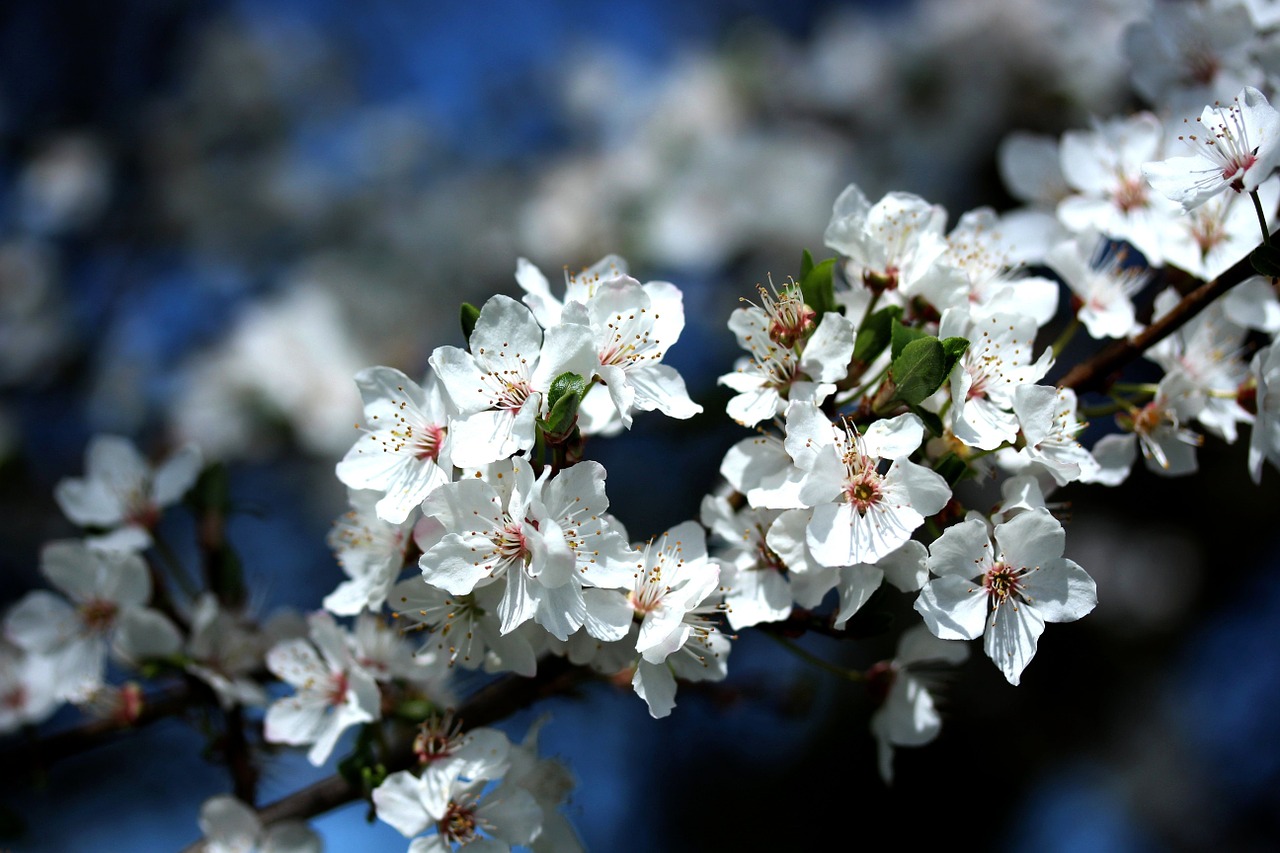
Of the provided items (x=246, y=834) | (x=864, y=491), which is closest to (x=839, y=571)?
(x=864, y=491)

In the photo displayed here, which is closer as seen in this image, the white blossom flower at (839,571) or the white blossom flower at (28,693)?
the white blossom flower at (839,571)

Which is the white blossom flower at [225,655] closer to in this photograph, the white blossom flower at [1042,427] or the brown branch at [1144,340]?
the white blossom flower at [1042,427]

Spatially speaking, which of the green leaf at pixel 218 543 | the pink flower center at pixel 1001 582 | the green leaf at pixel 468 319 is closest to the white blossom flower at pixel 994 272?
the pink flower center at pixel 1001 582

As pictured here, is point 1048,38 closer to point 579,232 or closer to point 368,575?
point 579,232

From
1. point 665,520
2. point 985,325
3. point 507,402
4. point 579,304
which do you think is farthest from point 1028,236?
point 665,520

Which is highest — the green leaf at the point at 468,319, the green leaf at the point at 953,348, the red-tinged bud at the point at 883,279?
the green leaf at the point at 468,319

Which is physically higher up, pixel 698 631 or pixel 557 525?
pixel 557 525

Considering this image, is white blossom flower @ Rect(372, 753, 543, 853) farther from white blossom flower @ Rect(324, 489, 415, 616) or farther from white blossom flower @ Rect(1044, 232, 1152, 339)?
white blossom flower @ Rect(1044, 232, 1152, 339)
